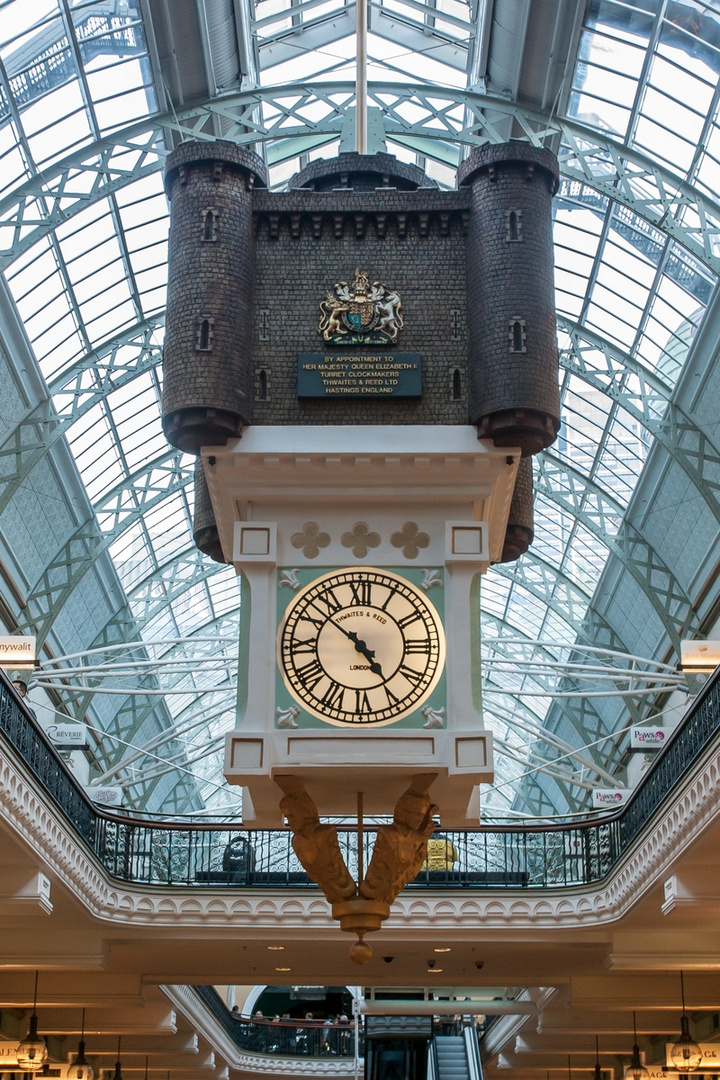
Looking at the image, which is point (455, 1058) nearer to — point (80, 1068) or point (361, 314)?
point (80, 1068)

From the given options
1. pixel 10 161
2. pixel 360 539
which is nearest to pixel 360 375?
pixel 360 539

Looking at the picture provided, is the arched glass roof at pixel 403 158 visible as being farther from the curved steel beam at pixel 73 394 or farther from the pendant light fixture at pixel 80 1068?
the pendant light fixture at pixel 80 1068

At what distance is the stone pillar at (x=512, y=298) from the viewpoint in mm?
10961

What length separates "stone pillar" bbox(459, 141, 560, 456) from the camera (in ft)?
36.0

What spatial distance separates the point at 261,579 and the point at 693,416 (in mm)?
18390

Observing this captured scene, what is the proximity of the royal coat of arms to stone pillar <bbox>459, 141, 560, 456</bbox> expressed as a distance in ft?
2.17

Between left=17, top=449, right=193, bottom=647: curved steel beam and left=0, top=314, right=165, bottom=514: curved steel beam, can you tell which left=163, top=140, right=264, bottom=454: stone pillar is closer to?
left=0, top=314, right=165, bottom=514: curved steel beam

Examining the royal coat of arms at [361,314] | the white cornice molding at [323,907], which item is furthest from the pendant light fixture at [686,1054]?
the royal coat of arms at [361,314]

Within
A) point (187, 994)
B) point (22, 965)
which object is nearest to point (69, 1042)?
point (187, 994)

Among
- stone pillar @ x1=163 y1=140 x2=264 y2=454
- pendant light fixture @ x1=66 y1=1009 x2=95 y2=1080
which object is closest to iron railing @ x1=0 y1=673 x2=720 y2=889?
pendant light fixture @ x1=66 y1=1009 x2=95 y2=1080

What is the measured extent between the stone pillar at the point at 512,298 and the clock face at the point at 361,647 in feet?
5.03

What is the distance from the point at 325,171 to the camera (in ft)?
42.0

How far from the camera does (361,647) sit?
10.7 metres

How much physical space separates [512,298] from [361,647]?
10.2 feet
